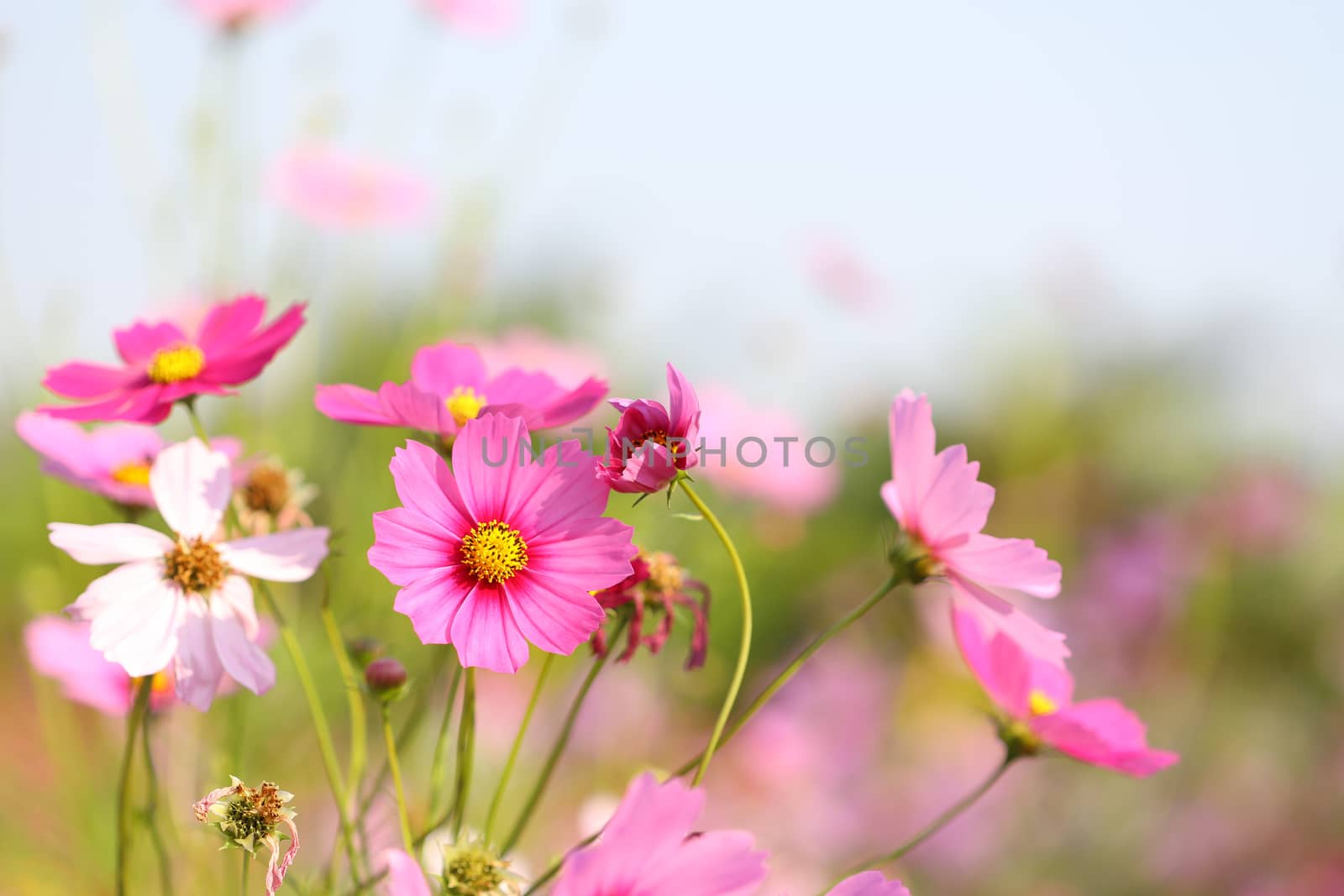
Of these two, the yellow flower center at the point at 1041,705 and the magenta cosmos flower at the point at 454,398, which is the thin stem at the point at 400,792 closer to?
the magenta cosmos flower at the point at 454,398

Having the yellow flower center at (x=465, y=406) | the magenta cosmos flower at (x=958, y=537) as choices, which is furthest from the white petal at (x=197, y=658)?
the magenta cosmos flower at (x=958, y=537)

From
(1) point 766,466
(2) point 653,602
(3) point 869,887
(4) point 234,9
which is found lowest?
(3) point 869,887

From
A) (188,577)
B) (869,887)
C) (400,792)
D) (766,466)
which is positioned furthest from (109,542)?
(766,466)

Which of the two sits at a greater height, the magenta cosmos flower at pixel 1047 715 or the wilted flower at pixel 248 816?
the magenta cosmos flower at pixel 1047 715

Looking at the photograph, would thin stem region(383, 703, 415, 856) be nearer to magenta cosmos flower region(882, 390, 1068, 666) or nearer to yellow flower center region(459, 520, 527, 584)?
yellow flower center region(459, 520, 527, 584)

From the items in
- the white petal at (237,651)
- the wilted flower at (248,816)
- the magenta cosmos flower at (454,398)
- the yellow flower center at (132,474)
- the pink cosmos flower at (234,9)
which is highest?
the pink cosmos flower at (234,9)

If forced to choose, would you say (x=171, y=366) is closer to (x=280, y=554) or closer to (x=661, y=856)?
(x=280, y=554)
